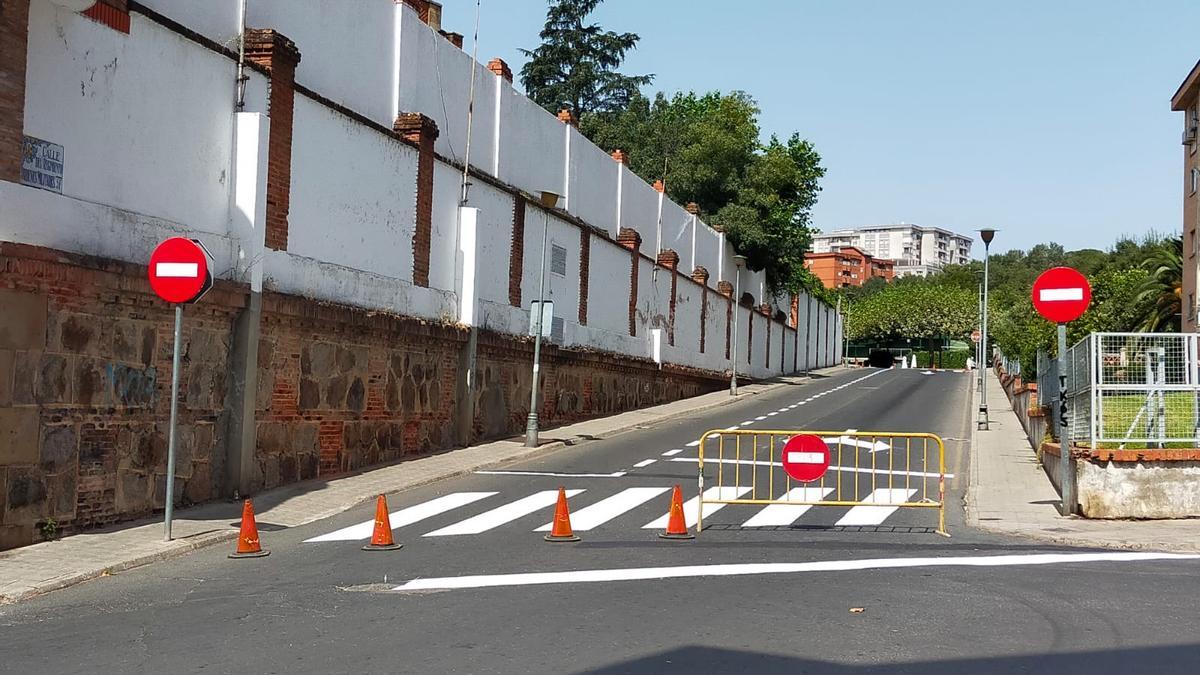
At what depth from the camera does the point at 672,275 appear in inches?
1656

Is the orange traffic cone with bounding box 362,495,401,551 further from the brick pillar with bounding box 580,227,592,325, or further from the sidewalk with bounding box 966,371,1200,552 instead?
the brick pillar with bounding box 580,227,592,325

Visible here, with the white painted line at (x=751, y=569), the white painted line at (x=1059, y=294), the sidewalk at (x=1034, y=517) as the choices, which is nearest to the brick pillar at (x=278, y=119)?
the white painted line at (x=751, y=569)

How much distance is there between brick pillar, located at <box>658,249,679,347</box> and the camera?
1629 inches

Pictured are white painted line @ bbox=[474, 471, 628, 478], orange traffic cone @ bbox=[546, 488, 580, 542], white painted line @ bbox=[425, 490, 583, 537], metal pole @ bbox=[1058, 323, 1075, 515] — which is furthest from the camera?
white painted line @ bbox=[474, 471, 628, 478]

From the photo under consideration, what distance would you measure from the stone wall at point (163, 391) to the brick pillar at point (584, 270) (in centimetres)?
918

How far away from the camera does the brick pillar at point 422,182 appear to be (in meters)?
22.0

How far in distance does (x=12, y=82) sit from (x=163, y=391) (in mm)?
3950

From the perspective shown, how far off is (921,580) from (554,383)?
65.8 ft

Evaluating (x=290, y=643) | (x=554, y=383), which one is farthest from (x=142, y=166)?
(x=554, y=383)

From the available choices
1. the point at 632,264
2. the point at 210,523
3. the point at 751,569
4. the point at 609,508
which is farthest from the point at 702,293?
the point at 751,569

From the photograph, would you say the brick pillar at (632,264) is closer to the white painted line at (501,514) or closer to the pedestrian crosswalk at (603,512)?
the pedestrian crosswalk at (603,512)

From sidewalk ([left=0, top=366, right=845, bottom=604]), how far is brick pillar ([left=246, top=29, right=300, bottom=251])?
3.69 meters

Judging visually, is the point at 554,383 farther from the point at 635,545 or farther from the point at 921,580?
the point at 921,580

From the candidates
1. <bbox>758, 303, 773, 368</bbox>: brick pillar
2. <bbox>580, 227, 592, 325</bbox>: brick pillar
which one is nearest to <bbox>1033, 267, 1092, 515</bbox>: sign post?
<bbox>580, 227, 592, 325</bbox>: brick pillar
